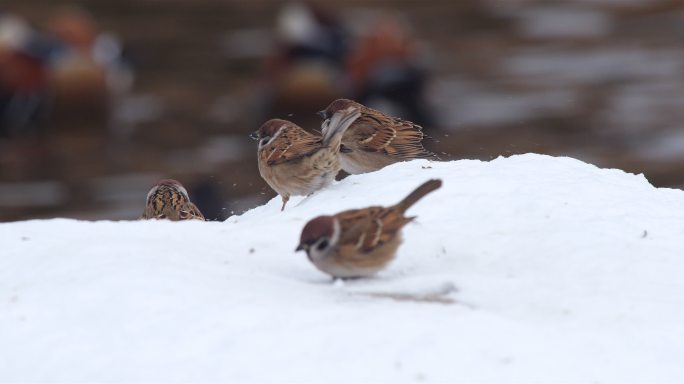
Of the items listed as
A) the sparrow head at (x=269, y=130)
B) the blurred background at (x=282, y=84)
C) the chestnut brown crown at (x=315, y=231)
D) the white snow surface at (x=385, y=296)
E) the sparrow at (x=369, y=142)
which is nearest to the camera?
Result: the white snow surface at (x=385, y=296)

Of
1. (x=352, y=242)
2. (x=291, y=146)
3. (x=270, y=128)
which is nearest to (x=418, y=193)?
(x=352, y=242)

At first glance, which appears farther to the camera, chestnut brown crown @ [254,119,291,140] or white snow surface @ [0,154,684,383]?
chestnut brown crown @ [254,119,291,140]

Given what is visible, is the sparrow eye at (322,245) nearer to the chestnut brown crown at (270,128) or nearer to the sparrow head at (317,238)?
the sparrow head at (317,238)

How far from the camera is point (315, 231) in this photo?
19.0 feet

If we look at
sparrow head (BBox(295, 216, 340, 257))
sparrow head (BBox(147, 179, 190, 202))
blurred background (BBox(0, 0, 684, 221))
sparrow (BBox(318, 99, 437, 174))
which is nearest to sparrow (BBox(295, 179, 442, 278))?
sparrow head (BBox(295, 216, 340, 257))

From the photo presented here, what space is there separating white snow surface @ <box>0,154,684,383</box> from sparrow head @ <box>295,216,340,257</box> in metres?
0.17

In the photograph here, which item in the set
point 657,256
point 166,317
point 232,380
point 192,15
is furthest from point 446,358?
point 192,15

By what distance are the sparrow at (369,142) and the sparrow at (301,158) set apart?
25 centimetres

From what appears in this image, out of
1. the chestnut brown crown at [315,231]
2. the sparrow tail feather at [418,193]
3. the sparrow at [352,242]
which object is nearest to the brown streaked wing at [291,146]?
the sparrow tail feather at [418,193]

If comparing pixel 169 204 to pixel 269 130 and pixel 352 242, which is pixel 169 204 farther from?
pixel 352 242

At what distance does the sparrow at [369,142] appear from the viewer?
321 inches

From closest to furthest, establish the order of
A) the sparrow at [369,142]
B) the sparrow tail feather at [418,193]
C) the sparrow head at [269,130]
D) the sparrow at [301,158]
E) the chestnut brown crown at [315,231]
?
the chestnut brown crown at [315,231] → the sparrow tail feather at [418,193] → the sparrow at [301,158] → the sparrow head at [269,130] → the sparrow at [369,142]

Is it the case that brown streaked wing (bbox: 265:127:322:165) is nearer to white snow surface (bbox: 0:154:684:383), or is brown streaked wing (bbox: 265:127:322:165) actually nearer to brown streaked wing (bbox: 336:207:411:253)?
white snow surface (bbox: 0:154:684:383)

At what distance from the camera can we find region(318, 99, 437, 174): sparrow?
815 cm
